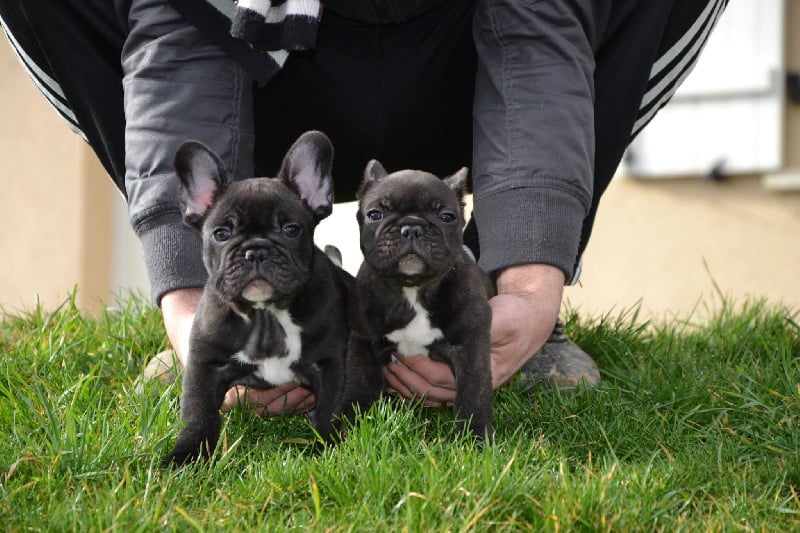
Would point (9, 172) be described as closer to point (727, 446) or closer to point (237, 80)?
point (237, 80)

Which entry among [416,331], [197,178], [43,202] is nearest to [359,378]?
[416,331]

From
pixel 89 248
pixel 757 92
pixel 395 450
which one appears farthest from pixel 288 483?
pixel 89 248

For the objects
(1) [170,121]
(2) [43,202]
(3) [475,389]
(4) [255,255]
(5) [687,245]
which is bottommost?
(5) [687,245]

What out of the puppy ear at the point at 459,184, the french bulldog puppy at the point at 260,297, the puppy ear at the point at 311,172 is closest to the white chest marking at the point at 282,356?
the french bulldog puppy at the point at 260,297

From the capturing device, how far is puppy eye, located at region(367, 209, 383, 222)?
11.0 feet

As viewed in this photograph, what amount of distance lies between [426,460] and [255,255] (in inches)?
29.4

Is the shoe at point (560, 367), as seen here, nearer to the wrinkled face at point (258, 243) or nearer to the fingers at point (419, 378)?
the fingers at point (419, 378)

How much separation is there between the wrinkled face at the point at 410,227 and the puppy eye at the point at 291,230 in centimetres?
22

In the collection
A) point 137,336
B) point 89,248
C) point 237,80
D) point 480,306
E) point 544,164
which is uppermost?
point 237,80

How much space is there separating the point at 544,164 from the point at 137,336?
1926 millimetres

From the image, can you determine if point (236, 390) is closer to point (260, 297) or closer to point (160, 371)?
point (160, 371)

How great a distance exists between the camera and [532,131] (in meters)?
3.74

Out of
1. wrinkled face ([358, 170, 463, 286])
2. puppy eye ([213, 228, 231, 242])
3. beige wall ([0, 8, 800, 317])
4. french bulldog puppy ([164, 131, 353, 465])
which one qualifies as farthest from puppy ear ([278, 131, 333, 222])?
beige wall ([0, 8, 800, 317])

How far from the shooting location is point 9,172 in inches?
394
